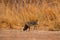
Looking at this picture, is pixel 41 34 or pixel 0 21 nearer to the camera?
pixel 41 34

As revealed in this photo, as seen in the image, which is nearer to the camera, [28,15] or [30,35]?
[30,35]

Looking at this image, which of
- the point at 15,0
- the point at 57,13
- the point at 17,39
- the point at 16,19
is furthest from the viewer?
the point at 15,0

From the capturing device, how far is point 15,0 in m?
4.00

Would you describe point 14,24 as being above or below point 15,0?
below

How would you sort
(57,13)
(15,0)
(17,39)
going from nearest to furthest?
(17,39)
(57,13)
(15,0)

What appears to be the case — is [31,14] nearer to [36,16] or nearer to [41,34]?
[36,16]

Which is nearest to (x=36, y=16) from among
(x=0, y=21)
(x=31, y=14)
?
(x=31, y=14)

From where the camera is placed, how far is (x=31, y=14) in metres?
2.96

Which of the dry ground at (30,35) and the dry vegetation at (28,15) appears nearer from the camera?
the dry ground at (30,35)

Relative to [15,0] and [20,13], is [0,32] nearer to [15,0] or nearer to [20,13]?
[20,13]

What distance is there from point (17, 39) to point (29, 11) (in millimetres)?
1845

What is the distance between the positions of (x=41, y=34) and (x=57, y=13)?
1513mm

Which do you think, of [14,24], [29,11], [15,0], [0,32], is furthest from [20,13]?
[0,32]

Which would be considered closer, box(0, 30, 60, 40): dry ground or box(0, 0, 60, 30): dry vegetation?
box(0, 30, 60, 40): dry ground
